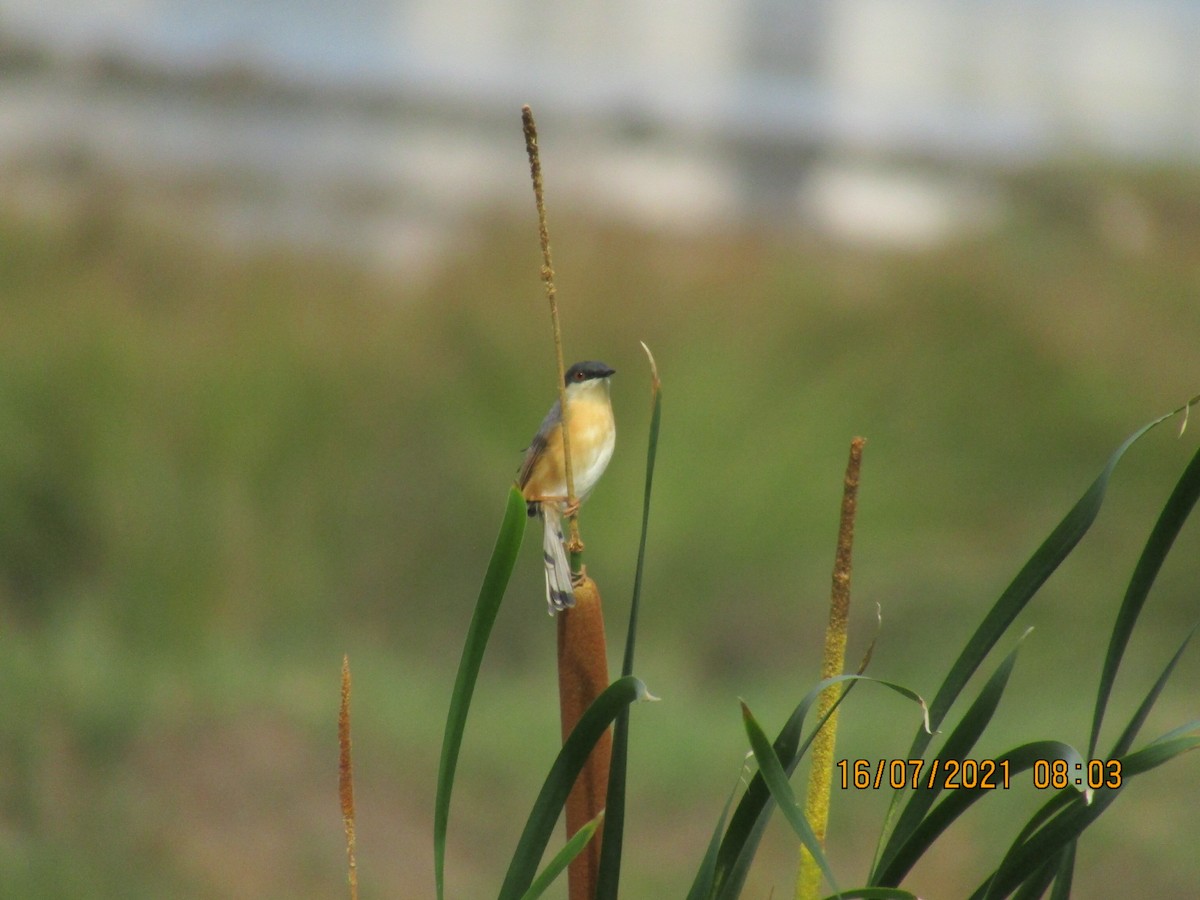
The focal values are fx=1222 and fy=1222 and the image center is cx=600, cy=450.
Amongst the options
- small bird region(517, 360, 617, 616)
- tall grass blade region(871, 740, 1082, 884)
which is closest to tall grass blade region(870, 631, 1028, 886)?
tall grass blade region(871, 740, 1082, 884)

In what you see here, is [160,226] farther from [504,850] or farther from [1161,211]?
[1161,211]

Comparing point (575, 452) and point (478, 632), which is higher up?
point (575, 452)

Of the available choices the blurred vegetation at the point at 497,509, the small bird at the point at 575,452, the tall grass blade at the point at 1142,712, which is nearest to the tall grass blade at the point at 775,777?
the tall grass blade at the point at 1142,712

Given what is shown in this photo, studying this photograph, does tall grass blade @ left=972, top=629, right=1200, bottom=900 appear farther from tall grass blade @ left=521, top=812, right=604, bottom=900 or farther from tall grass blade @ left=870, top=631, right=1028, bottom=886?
tall grass blade @ left=521, top=812, right=604, bottom=900

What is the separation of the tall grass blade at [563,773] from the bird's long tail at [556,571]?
0.19 feet

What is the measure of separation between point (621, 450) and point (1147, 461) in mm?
1074

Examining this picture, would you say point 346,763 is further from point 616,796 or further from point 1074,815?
point 1074,815

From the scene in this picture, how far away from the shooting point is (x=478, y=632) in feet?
1.39

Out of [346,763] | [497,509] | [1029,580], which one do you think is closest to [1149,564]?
[1029,580]

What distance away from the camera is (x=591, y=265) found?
281 centimetres

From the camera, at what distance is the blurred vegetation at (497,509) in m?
1.76

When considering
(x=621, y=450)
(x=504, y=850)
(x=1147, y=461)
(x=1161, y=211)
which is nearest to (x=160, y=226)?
(x=621, y=450)

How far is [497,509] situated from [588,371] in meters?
1.66

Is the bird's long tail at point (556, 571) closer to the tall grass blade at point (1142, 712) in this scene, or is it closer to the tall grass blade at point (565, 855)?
the tall grass blade at point (565, 855)
